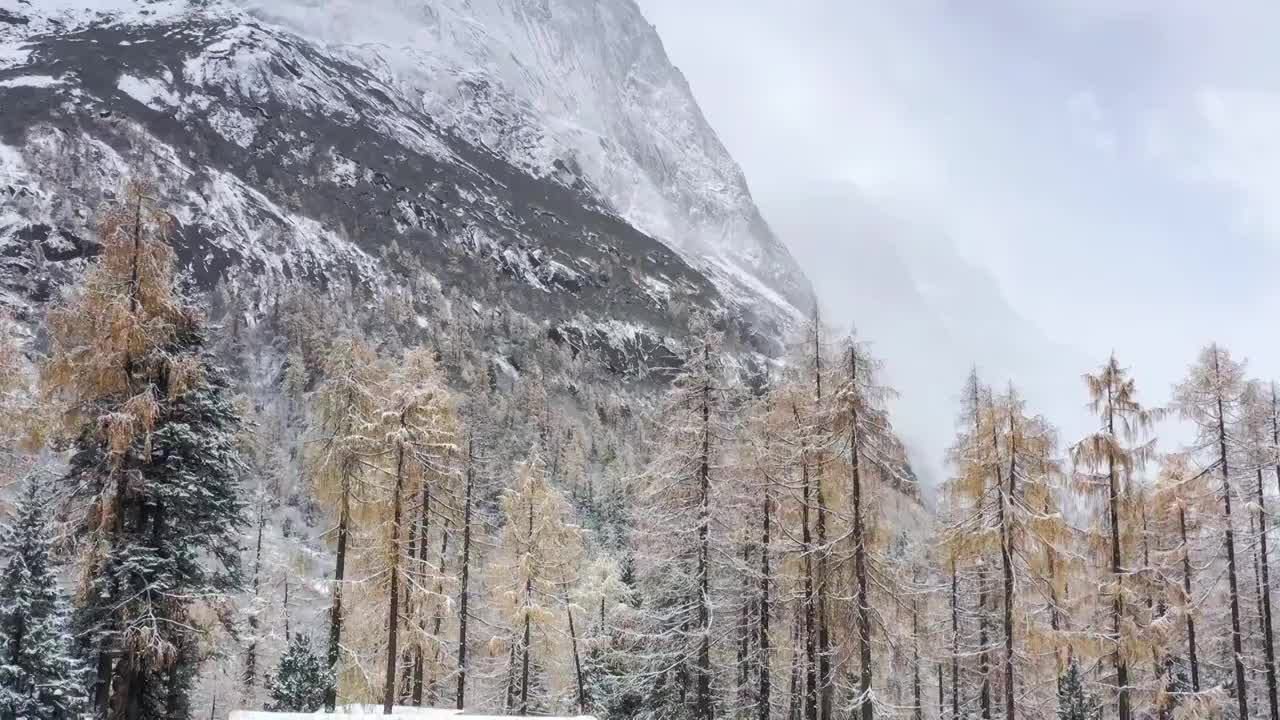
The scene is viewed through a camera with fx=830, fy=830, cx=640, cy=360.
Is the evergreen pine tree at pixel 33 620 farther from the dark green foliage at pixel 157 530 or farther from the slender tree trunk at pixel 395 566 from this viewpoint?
the slender tree trunk at pixel 395 566

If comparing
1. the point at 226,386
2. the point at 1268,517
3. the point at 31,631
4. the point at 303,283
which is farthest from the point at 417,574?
the point at 303,283

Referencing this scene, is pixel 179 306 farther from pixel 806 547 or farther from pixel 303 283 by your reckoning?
pixel 303 283

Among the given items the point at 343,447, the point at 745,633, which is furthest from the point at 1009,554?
the point at 343,447

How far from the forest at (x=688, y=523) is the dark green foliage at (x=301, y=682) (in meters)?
0.13

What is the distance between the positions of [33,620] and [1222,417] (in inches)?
1396

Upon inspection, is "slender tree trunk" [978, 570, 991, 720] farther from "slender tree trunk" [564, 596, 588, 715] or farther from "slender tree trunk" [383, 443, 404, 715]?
"slender tree trunk" [383, 443, 404, 715]

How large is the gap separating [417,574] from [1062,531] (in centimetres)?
1726

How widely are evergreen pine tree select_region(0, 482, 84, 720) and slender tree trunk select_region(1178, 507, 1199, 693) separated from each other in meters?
33.3

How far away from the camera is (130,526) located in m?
17.6

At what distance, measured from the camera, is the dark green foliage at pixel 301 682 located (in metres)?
24.1

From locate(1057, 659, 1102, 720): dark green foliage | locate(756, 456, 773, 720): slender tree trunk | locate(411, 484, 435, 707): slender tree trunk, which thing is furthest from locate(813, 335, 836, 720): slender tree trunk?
locate(411, 484, 435, 707): slender tree trunk

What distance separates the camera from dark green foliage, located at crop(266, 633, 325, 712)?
24.1 meters

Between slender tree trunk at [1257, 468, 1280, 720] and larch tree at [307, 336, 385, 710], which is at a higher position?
larch tree at [307, 336, 385, 710]

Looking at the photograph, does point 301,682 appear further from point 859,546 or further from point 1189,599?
point 1189,599
